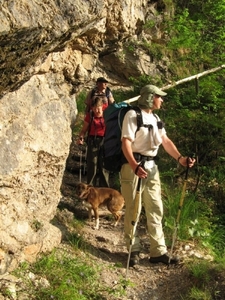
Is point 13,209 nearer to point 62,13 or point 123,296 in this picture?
point 123,296

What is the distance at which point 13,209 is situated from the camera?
17.8 feet

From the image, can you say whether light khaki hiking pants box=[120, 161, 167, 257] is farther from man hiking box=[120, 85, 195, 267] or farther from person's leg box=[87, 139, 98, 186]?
person's leg box=[87, 139, 98, 186]

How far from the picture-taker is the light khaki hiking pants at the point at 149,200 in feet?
20.1

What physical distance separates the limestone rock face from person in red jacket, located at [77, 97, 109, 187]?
0.72 meters

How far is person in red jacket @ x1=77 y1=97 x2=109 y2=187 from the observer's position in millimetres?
8291

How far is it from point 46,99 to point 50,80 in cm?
59

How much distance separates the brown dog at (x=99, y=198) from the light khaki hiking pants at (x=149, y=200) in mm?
1367

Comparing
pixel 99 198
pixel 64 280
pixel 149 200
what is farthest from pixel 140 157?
pixel 99 198

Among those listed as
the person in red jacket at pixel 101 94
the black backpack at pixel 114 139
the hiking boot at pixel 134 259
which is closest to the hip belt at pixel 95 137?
the person in red jacket at pixel 101 94

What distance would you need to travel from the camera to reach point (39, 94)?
5930 mm

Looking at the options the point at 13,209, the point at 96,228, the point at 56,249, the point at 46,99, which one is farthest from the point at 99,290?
the point at 46,99

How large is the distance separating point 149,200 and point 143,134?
106 centimetres

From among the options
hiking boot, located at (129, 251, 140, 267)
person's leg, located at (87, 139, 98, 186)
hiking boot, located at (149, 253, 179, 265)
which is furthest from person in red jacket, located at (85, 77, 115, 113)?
hiking boot, located at (149, 253, 179, 265)

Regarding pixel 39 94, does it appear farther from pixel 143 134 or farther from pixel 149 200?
pixel 149 200
